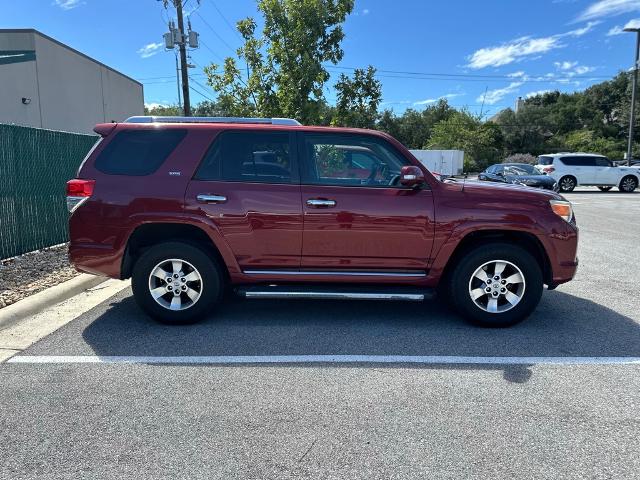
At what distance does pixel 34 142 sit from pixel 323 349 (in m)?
5.95

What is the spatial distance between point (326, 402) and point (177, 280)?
6.88 feet

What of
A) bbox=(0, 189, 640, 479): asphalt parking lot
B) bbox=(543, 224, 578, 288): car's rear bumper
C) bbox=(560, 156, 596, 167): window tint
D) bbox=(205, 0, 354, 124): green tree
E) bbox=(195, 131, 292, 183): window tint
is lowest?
bbox=(0, 189, 640, 479): asphalt parking lot

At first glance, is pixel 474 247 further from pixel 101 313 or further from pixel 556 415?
pixel 101 313

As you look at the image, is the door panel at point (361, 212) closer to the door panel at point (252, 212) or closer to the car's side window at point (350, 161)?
the car's side window at point (350, 161)

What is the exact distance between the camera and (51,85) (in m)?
21.6

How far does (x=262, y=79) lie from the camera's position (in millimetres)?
13102

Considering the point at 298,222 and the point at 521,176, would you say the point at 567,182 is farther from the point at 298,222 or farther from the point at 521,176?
the point at 298,222

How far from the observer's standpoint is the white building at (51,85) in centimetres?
1925

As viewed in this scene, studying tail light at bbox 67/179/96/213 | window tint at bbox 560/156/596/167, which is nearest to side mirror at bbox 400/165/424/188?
tail light at bbox 67/179/96/213

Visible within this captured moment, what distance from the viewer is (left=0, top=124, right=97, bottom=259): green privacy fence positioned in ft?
22.5

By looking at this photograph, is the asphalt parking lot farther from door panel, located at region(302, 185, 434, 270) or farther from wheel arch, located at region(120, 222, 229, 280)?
door panel, located at region(302, 185, 434, 270)

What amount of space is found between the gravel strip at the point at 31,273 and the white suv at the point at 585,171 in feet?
72.4

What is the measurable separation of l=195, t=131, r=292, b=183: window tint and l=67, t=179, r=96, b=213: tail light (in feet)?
3.34

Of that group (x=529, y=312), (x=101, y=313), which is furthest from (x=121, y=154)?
(x=529, y=312)
